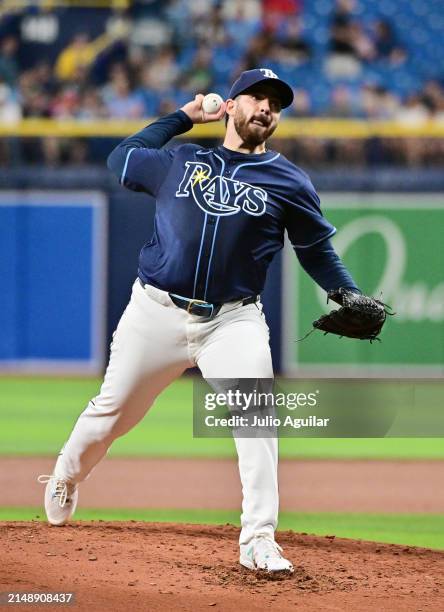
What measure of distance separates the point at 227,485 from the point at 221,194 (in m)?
2.89

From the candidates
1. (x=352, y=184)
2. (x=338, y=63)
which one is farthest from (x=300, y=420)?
(x=338, y=63)

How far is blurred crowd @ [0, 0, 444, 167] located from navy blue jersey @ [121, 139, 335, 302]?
29.2 feet

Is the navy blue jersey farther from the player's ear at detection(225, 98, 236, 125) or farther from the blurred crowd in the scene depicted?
the blurred crowd

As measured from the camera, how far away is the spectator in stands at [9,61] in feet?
43.7

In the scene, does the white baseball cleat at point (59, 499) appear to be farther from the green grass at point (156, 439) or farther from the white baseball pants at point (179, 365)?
the green grass at point (156, 439)

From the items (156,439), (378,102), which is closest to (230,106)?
(156,439)

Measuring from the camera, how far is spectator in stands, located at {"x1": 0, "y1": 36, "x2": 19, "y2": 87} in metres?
13.3

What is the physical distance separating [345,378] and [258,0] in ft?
19.0

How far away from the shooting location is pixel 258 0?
14484 millimetres

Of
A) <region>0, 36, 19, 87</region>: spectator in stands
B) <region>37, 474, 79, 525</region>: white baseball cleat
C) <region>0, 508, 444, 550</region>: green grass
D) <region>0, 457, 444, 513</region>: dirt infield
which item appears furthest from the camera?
<region>0, 36, 19, 87</region>: spectator in stands

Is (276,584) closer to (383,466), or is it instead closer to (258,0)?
(383,466)

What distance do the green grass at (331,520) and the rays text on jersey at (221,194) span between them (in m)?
1.95

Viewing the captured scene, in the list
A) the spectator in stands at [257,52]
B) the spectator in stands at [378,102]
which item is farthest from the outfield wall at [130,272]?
the spectator in stands at [257,52]

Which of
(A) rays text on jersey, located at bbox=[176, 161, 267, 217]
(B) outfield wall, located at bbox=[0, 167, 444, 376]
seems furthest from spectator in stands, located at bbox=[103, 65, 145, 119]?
(A) rays text on jersey, located at bbox=[176, 161, 267, 217]
